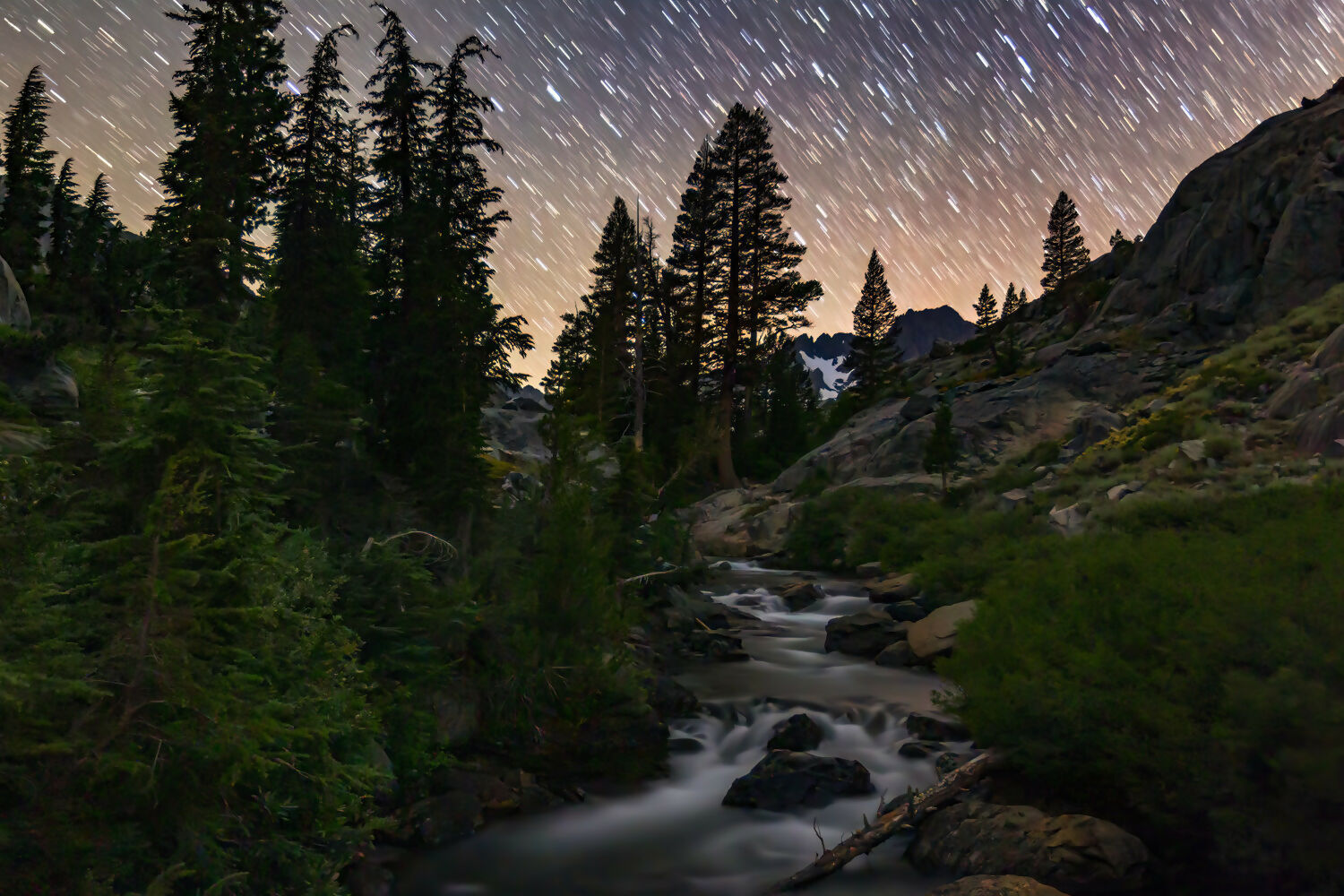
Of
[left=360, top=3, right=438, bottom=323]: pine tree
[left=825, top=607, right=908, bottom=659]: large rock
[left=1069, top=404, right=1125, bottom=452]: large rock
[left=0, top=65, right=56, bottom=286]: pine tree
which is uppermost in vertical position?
[left=0, top=65, right=56, bottom=286]: pine tree

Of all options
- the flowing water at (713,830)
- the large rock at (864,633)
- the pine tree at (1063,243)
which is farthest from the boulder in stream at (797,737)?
the pine tree at (1063,243)

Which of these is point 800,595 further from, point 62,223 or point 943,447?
point 62,223

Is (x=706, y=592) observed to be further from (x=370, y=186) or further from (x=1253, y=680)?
(x=1253, y=680)

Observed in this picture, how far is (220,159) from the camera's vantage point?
470 inches

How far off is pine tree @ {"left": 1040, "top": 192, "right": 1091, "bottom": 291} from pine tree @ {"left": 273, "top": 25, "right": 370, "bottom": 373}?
79356 mm

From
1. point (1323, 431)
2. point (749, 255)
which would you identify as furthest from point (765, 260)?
point (1323, 431)

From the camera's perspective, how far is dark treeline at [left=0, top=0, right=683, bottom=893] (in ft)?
16.6

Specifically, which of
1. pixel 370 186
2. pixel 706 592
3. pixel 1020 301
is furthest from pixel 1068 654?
pixel 1020 301

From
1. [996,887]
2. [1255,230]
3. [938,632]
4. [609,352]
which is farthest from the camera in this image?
[1255,230]

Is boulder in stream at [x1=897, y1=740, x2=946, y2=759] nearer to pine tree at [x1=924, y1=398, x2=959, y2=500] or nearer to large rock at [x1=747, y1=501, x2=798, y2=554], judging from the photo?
pine tree at [x1=924, y1=398, x2=959, y2=500]

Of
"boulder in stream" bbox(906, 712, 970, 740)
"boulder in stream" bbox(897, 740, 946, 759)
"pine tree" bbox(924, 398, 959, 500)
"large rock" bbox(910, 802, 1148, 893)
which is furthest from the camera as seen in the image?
"pine tree" bbox(924, 398, 959, 500)

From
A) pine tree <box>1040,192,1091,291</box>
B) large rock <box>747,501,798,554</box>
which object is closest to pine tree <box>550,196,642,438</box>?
large rock <box>747,501,798,554</box>

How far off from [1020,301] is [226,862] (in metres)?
104

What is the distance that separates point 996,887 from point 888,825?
1.93 metres
